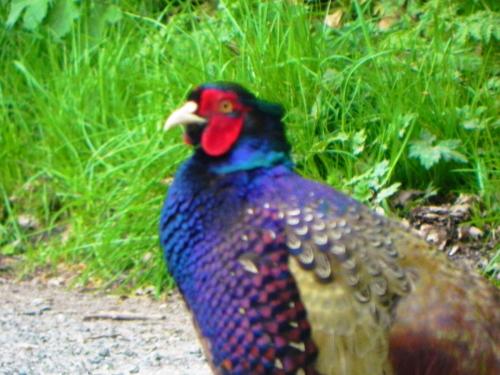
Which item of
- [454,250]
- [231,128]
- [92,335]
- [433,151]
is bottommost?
[92,335]

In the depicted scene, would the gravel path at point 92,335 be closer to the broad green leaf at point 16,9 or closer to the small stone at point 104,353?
the small stone at point 104,353

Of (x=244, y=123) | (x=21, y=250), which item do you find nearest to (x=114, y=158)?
(x=21, y=250)

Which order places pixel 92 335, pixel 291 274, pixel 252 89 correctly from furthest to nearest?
pixel 252 89
pixel 92 335
pixel 291 274

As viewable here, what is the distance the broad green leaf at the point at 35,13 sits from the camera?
7781 mm

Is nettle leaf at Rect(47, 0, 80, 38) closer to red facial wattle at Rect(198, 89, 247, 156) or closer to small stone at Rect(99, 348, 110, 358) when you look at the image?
small stone at Rect(99, 348, 110, 358)

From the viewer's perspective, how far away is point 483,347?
3590mm

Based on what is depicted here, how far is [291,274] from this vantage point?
11.6 feet

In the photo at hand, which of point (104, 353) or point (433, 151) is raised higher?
point (433, 151)

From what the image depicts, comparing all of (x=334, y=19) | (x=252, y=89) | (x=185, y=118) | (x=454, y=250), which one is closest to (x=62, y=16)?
(x=334, y=19)

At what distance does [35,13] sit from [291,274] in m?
4.60

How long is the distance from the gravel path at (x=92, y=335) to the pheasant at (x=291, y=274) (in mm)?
1434

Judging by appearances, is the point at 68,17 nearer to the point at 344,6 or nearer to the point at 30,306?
the point at 344,6

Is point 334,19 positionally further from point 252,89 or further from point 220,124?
point 220,124

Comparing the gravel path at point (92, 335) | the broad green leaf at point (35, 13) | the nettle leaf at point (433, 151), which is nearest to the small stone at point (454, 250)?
the nettle leaf at point (433, 151)
